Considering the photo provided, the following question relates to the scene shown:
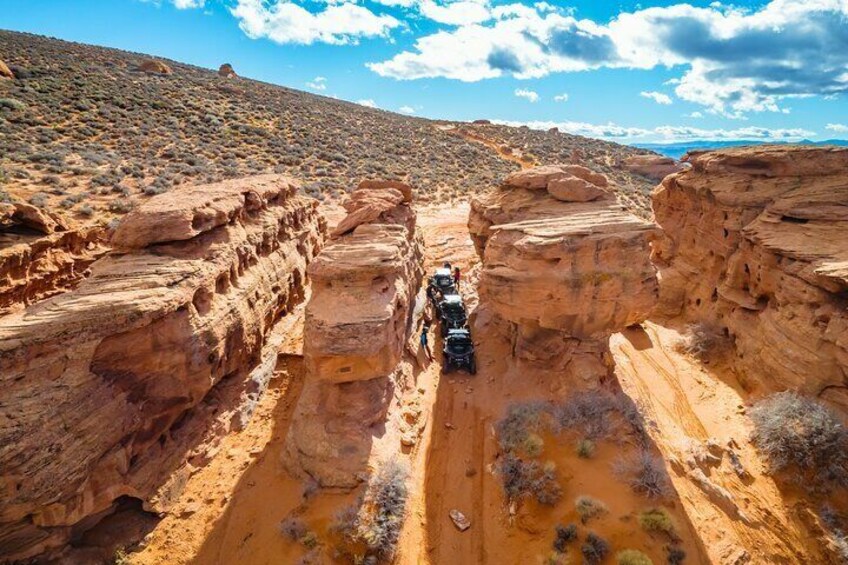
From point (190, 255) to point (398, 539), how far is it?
26.2 ft

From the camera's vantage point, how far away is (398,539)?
27.7 ft

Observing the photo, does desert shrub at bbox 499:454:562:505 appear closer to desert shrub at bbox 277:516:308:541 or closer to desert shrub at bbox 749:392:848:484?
desert shrub at bbox 277:516:308:541

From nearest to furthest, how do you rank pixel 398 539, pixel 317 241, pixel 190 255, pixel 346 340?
1. pixel 398 539
2. pixel 346 340
3. pixel 190 255
4. pixel 317 241

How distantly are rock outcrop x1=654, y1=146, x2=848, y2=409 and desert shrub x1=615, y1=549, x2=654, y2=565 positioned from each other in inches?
300

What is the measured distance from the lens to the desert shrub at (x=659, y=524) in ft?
26.8

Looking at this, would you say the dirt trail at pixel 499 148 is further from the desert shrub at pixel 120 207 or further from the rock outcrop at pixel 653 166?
the desert shrub at pixel 120 207

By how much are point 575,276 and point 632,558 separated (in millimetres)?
6087

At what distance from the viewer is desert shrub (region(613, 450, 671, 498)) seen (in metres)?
8.92

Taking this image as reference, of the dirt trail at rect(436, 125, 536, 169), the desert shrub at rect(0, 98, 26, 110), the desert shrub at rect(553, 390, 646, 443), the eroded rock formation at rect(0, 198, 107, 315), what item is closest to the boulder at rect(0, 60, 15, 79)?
the desert shrub at rect(0, 98, 26, 110)

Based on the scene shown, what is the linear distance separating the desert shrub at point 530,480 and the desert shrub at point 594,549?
3.40 feet

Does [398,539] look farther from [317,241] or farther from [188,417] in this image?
[317,241]

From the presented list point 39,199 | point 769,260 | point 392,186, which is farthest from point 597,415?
point 39,199

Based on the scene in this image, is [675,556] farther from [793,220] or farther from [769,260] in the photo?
[793,220]

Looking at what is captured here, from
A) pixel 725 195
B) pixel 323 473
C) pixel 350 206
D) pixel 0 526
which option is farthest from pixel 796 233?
pixel 0 526
